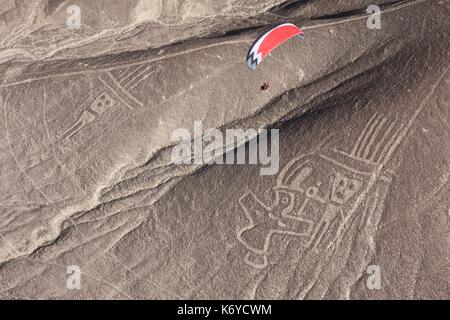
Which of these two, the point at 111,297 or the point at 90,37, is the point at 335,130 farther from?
the point at 90,37

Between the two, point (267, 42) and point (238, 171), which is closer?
point (267, 42)

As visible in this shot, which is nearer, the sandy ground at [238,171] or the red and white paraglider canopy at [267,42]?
the sandy ground at [238,171]

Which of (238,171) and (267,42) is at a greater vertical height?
(267,42)

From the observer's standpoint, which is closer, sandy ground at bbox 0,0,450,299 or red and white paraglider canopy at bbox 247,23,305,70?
sandy ground at bbox 0,0,450,299

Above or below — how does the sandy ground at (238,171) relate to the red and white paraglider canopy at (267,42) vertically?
below

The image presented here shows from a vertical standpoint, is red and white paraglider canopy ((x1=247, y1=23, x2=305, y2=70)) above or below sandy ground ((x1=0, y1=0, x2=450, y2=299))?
above

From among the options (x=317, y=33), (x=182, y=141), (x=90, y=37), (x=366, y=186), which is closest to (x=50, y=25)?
(x=90, y=37)
